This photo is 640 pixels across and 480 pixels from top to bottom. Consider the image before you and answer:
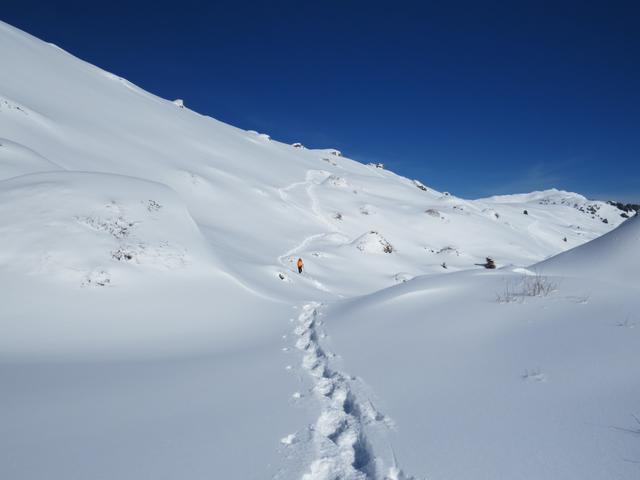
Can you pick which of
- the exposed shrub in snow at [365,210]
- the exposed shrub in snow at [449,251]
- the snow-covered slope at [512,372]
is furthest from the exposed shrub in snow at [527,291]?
the exposed shrub in snow at [365,210]

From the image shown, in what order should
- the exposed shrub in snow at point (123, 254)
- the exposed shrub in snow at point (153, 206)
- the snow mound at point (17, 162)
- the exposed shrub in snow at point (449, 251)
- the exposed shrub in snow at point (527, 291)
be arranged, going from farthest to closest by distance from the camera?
the exposed shrub in snow at point (449, 251), the snow mound at point (17, 162), the exposed shrub in snow at point (153, 206), the exposed shrub in snow at point (123, 254), the exposed shrub in snow at point (527, 291)

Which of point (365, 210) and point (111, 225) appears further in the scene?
point (365, 210)

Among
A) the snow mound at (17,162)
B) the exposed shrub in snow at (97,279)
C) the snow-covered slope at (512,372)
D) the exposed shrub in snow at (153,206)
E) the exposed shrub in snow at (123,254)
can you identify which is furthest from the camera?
the snow mound at (17,162)

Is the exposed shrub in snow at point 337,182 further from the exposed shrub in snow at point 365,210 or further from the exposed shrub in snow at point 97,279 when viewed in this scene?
the exposed shrub in snow at point 97,279

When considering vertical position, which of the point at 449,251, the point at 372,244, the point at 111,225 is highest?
the point at 449,251

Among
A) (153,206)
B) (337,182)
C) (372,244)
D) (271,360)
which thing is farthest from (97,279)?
(337,182)

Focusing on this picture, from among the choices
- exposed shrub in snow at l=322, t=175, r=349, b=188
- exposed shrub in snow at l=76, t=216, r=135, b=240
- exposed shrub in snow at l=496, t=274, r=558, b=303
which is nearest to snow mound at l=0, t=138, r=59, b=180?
exposed shrub in snow at l=76, t=216, r=135, b=240

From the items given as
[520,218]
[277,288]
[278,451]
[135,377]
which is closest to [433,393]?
[278,451]

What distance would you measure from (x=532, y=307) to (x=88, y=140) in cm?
3229

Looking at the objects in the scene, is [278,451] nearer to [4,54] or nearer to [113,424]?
[113,424]

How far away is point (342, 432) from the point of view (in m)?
3.64

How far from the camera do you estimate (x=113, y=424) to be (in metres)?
3.81

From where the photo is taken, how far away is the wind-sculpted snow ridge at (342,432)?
2990 millimetres

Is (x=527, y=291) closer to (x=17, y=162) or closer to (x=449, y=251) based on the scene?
(x=17, y=162)
